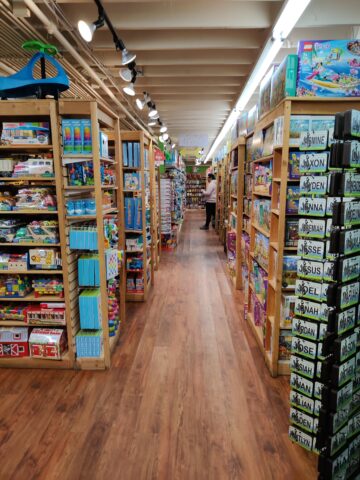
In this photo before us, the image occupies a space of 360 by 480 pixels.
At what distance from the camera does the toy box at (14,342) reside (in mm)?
3203

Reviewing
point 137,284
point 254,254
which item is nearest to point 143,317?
point 137,284

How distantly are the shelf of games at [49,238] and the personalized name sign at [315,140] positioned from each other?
5.83ft

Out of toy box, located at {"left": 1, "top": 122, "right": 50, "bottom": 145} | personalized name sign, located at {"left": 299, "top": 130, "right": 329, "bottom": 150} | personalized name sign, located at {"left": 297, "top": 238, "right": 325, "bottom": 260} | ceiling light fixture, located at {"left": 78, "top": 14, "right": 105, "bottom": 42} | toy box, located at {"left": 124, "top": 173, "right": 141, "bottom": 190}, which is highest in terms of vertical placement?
ceiling light fixture, located at {"left": 78, "top": 14, "right": 105, "bottom": 42}

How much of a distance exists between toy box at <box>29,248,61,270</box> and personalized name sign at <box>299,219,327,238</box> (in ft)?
7.22

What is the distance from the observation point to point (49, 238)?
9.91ft

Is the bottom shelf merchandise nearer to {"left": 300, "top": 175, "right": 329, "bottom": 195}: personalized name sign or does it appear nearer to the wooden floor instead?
the wooden floor

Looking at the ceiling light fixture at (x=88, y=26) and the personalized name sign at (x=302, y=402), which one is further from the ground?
the ceiling light fixture at (x=88, y=26)

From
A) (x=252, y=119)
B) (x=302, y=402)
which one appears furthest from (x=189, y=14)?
(x=302, y=402)

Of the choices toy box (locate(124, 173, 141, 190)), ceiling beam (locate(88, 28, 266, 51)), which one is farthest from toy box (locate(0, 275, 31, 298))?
ceiling beam (locate(88, 28, 266, 51))

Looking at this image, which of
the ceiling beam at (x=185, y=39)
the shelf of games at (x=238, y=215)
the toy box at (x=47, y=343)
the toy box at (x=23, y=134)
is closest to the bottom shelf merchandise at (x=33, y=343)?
the toy box at (x=47, y=343)

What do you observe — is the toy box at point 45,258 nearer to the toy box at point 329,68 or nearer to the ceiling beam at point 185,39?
the toy box at point 329,68

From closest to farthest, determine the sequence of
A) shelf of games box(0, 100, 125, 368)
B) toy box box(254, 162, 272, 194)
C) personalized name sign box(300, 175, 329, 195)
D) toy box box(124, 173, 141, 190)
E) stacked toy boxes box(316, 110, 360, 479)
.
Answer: stacked toy boxes box(316, 110, 360, 479) → personalized name sign box(300, 175, 329, 195) → shelf of games box(0, 100, 125, 368) → toy box box(254, 162, 272, 194) → toy box box(124, 173, 141, 190)

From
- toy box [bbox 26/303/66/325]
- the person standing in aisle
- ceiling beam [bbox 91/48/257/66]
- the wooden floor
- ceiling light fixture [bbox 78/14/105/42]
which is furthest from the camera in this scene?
the person standing in aisle

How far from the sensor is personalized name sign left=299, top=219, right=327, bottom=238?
6.42 ft
